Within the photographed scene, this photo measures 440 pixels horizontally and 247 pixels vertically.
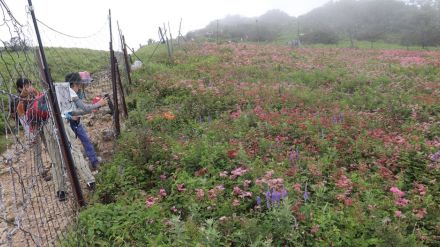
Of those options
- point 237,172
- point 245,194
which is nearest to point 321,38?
point 237,172

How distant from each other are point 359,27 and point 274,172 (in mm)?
56793

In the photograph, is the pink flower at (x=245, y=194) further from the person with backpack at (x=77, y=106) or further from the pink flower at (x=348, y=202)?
the person with backpack at (x=77, y=106)

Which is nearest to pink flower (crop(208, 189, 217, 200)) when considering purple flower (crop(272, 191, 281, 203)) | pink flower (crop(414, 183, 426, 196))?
purple flower (crop(272, 191, 281, 203))

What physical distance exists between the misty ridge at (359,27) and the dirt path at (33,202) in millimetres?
29791

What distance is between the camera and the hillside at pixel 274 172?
420 centimetres

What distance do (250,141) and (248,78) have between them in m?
6.82

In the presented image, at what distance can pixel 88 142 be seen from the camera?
6.95 metres

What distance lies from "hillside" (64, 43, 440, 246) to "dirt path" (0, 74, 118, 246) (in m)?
0.71

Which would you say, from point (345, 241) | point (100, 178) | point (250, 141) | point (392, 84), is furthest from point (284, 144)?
point (392, 84)

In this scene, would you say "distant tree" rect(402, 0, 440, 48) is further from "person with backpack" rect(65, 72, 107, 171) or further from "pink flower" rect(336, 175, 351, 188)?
"person with backpack" rect(65, 72, 107, 171)

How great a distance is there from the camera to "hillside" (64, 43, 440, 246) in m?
4.20

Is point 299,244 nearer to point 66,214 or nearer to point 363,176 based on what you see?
point 363,176

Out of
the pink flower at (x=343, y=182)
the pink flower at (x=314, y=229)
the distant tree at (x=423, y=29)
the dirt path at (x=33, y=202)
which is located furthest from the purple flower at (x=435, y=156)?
the distant tree at (x=423, y=29)

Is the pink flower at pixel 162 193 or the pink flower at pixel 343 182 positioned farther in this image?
the pink flower at pixel 162 193
